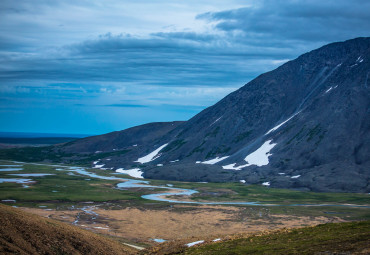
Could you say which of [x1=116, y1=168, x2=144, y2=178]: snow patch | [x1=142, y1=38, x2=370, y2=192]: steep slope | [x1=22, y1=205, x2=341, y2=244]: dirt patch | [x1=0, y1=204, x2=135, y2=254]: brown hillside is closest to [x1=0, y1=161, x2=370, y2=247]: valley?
[x1=22, y1=205, x2=341, y2=244]: dirt patch

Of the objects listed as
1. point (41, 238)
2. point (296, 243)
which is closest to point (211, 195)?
point (41, 238)

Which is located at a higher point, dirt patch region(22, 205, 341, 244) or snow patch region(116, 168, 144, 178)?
snow patch region(116, 168, 144, 178)

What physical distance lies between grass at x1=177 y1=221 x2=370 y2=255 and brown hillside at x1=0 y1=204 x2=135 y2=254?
9.22 m

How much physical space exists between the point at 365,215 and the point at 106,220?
50.6 metres

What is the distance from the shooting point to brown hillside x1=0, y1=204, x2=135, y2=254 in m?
33.0

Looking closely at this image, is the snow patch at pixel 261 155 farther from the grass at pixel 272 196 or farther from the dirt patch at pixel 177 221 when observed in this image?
the dirt patch at pixel 177 221

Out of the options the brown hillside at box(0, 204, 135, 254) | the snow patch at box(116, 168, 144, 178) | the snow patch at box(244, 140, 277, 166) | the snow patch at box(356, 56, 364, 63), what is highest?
the snow patch at box(356, 56, 364, 63)

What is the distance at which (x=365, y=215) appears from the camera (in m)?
83.1

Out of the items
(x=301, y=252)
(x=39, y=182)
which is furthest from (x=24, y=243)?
(x=39, y=182)

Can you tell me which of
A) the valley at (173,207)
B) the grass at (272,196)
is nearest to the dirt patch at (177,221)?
the valley at (173,207)

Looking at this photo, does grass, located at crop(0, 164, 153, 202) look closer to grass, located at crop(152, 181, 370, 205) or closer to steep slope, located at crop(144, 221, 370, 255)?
grass, located at crop(152, 181, 370, 205)

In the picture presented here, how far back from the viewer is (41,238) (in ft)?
117

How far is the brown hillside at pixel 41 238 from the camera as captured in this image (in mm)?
33000

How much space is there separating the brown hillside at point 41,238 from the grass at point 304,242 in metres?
9.22
